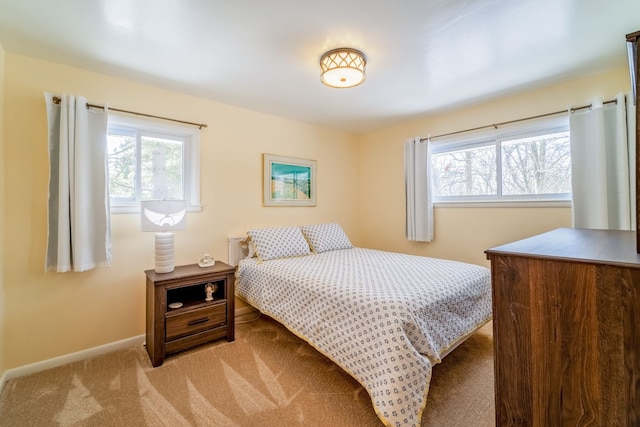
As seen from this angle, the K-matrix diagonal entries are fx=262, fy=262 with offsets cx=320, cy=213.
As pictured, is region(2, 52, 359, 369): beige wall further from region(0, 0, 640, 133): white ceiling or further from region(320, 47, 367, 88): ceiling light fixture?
region(320, 47, 367, 88): ceiling light fixture

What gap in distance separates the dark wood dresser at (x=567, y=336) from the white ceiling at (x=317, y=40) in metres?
1.49

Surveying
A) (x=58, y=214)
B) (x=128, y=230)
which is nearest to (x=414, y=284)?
(x=128, y=230)

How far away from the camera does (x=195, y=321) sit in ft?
7.00

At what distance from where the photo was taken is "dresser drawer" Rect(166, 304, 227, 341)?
6.64 feet

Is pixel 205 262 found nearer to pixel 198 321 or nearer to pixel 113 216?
pixel 198 321

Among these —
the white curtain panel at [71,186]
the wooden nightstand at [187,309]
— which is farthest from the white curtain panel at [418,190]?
the white curtain panel at [71,186]

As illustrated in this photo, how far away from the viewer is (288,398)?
5.22ft

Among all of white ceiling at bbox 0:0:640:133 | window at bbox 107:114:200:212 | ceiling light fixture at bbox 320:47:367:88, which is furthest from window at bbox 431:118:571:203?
window at bbox 107:114:200:212

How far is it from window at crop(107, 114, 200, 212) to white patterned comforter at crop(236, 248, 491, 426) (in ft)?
3.75

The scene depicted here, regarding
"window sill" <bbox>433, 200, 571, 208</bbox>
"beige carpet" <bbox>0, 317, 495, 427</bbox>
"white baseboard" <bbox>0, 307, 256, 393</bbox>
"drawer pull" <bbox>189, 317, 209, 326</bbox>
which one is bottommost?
"beige carpet" <bbox>0, 317, 495, 427</bbox>

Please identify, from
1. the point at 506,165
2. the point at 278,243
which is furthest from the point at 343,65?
the point at 506,165

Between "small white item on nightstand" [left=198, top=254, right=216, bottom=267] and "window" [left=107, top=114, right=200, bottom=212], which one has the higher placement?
"window" [left=107, top=114, right=200, bottom=212]

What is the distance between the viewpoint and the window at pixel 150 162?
90.0 inches

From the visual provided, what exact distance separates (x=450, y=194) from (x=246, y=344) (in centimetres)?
282
